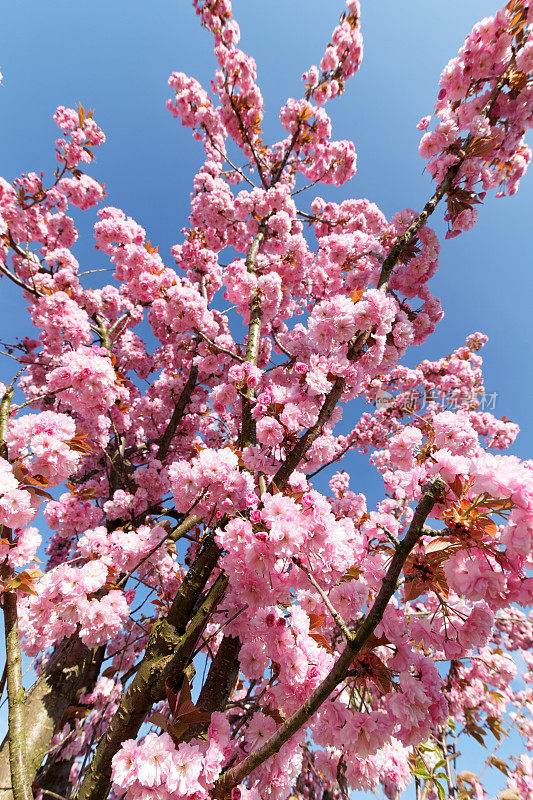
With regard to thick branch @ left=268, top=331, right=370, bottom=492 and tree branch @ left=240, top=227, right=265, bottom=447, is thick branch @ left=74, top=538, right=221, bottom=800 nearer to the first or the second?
thick branch @ left=268, top=331, right=370, bottom=492

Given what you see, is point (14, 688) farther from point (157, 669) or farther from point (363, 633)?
point (363, 633)

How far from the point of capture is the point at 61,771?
4.37m

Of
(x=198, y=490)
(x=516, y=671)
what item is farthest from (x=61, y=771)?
(x=516, y=671)

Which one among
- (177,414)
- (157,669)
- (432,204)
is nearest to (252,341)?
(432,204)

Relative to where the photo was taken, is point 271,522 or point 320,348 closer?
point 271,522

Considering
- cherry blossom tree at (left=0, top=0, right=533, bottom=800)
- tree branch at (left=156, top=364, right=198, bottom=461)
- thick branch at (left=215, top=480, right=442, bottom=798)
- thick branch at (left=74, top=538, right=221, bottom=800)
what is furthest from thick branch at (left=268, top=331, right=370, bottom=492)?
tree branch at (left=156, top=364, right=198, bottom=461)

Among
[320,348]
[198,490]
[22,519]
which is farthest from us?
[320,348]

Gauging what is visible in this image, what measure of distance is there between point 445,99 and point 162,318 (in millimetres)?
3650

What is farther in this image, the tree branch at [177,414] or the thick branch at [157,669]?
the tree branch at [177,414]

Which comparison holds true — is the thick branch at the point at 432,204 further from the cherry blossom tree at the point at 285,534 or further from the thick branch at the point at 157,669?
the thick branch at the point at 157,669

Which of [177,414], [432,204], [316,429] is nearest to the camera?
[316,429]

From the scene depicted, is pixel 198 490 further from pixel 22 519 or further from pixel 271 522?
pixel 22 519

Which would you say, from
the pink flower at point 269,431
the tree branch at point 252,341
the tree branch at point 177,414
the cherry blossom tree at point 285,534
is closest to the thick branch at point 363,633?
the cherry blossom tree at point 285,534

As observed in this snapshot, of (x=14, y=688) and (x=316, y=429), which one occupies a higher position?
(x=316, y=429)
